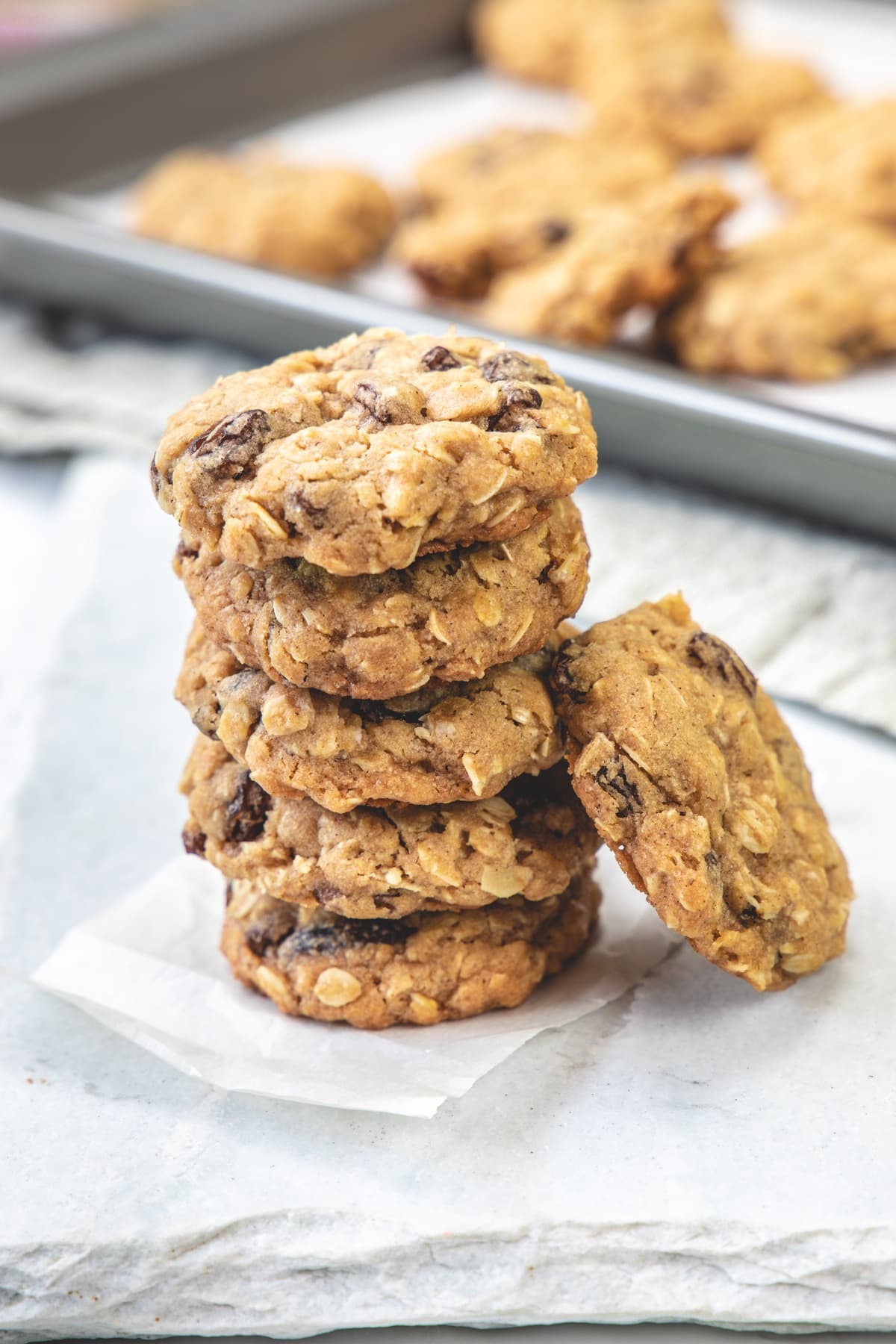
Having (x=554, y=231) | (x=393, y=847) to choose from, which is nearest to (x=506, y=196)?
(x=554, y=231)

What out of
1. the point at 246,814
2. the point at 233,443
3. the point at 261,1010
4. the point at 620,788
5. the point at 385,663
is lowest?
the point at 261,1010

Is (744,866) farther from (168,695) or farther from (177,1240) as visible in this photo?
(168,695)

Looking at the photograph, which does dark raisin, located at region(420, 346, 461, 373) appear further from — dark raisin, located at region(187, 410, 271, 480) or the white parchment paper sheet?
the white parchment paper sheet

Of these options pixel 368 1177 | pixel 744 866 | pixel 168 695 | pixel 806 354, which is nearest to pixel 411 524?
pixel 744 866

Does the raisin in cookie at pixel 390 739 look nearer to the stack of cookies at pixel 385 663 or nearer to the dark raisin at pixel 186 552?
the stack of cookies at pixel 385 663

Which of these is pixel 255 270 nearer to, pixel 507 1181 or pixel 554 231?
pixel 554 231

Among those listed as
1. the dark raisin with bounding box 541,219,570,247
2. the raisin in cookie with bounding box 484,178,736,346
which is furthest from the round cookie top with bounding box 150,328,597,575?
the dark raisin with bounding box 541,219,570,247

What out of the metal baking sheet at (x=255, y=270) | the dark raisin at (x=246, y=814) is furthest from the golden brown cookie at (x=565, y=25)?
the dark raisin at (x=246, y=814)
